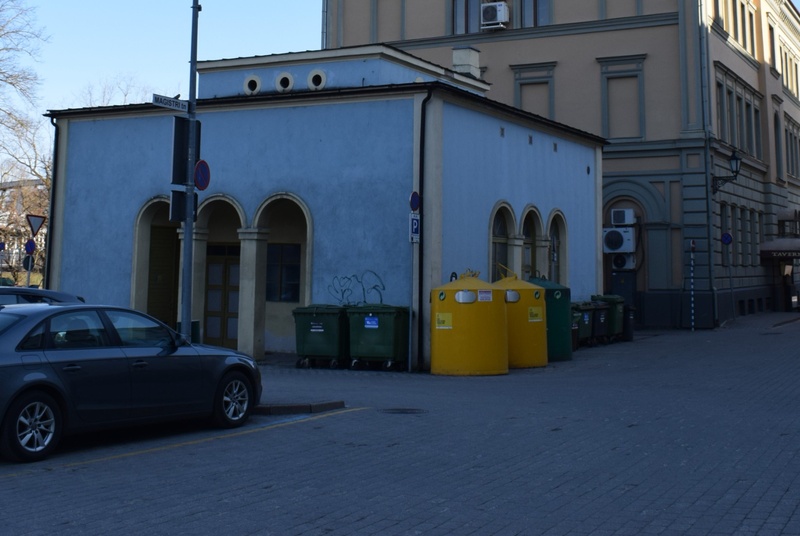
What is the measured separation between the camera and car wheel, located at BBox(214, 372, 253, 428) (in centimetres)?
1034

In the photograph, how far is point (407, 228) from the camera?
1828 centimetres

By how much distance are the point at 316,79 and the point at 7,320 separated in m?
14.0

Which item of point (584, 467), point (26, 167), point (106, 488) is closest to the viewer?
point (106, 488)

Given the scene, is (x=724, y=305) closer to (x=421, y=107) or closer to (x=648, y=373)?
(x=648, y=373)

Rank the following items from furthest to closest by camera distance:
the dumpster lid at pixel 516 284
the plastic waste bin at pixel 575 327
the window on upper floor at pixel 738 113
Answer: the window on upper floor at pixel 738 113 → the plastic waste bin at pixel 575 327 → the dumpster lid at pixel 516 284

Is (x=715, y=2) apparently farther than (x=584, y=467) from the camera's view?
Yes

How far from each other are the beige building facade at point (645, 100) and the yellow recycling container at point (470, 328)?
52.1ft

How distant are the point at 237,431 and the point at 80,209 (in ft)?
43.0

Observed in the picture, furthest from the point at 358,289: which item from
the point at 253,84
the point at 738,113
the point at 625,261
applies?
the point at 738,113

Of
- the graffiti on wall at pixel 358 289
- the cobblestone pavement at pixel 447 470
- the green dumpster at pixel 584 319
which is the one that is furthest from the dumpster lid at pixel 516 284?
the cobblestone pavement at pixel 447 470

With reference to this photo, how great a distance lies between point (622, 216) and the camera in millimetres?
32000

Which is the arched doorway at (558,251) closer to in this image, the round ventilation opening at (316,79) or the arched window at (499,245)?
the arched window at (499,245)

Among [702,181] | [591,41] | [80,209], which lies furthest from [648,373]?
[591,41]

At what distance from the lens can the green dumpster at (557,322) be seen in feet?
65.1
